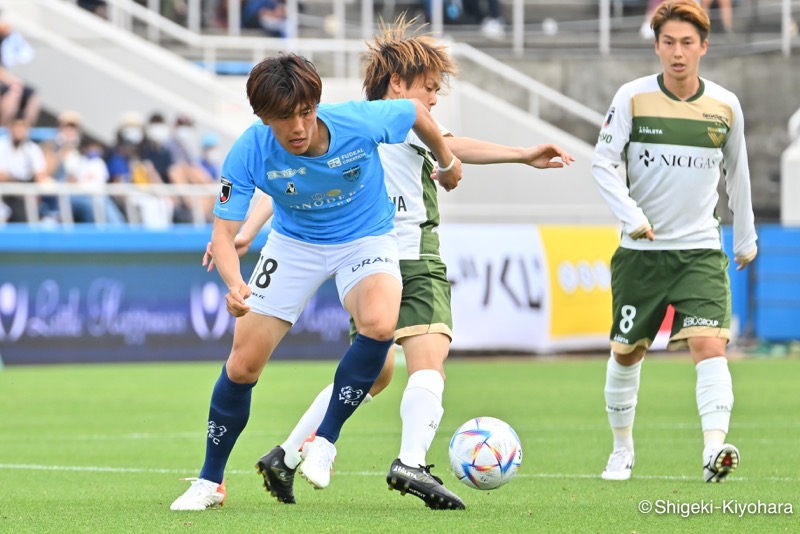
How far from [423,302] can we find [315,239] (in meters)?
0.74

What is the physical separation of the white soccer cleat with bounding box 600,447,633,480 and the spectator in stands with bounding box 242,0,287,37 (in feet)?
59.8

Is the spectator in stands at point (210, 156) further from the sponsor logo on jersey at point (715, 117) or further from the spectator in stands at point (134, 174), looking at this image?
the sponsor logo on jersey at point (715, 117)

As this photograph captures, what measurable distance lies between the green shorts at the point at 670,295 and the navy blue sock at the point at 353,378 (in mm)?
1857

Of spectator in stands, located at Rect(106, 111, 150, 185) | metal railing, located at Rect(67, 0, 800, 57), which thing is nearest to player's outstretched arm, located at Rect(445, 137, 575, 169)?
spectator in stands, located at Rect(106, 111, 150, 185)

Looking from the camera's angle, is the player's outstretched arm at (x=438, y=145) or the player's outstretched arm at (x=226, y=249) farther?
the player's outstretched arm at (x=438, y=145)

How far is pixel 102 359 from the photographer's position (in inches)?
685

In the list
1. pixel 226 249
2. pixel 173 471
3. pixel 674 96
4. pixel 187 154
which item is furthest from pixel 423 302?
pixel 187 154

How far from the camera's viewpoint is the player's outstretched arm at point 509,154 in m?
6.88

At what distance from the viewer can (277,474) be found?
7090 millimetres

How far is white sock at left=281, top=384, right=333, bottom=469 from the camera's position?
7145 mm

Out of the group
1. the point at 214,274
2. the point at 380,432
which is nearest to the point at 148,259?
the point at 214,274

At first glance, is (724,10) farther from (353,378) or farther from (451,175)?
(353,378)

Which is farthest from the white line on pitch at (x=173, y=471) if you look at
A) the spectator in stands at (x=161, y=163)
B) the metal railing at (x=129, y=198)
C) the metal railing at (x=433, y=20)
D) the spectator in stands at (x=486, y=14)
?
the spectator in stands at (x=486, y=14)

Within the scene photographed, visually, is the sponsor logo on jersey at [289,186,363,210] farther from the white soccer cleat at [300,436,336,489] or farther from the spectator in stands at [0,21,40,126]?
the spectator in stands at [0,21,40,126]
